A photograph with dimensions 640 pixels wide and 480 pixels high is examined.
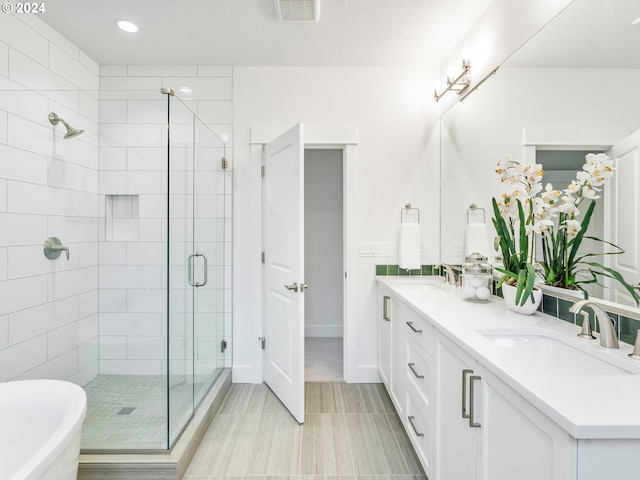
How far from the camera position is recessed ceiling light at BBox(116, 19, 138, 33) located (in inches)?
83.7

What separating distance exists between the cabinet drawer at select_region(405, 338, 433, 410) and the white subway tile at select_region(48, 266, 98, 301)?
6.53 feet

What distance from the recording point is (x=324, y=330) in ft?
13.1

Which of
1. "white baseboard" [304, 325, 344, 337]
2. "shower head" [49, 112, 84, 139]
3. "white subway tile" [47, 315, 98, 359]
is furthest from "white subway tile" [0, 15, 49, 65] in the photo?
"white baseboard" [304, 325, 344, 337]

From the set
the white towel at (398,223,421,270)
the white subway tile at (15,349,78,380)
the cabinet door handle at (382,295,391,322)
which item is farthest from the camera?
the white towel at (398,223,421,270)

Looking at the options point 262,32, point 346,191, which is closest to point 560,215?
point 346,191

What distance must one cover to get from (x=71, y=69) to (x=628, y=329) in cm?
349

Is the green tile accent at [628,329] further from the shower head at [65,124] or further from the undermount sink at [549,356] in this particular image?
the shower head at [65,124]

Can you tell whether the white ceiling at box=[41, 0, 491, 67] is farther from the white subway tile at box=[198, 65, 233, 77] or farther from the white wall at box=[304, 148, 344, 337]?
the white wall at box=[304, 148, 344, 337]

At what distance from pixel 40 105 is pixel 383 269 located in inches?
101

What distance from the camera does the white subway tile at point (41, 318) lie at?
186 cm

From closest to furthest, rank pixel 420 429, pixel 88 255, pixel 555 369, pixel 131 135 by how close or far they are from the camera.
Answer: pixel 555 369 → pixel 420 429 → pixel 131 135 → pixel 88 255

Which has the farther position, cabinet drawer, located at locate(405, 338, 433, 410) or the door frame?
the door frame

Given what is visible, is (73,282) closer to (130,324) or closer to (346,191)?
(130,324)

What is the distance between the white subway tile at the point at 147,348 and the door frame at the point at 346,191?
914 millimetres
